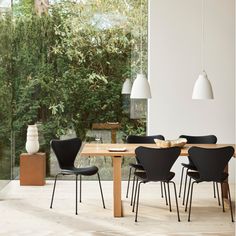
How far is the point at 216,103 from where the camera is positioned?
7.21m

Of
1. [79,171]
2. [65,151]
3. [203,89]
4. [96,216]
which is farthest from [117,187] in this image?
[203,89]

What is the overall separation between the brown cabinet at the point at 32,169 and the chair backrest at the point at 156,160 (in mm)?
2320

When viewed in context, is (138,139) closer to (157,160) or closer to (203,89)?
(203,89)

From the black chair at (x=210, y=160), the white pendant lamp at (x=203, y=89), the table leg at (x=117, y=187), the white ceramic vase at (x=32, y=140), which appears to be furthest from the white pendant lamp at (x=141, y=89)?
the white ceramic vase at (x=32, y=140)

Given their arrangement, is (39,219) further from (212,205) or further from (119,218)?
(212,205)

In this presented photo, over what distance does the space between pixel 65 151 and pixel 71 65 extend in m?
1.89

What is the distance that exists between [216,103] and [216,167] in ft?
7.83

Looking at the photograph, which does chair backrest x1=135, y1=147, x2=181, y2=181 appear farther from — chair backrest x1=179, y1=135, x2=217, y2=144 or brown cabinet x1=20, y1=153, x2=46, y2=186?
brown cabinet x1=20, y1=153, x2=46, y2=186

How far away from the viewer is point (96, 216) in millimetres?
5113

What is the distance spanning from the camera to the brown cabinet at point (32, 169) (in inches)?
268

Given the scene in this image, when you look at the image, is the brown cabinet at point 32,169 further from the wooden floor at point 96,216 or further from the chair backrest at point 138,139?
the chair backrest at point 138,139

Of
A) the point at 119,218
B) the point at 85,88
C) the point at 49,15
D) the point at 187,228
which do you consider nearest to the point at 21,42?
the point at 49,15

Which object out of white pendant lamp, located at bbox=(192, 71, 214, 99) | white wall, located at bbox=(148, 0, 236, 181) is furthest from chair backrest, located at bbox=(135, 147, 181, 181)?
white wall, located at bbox=(148, 0, 236, 181)

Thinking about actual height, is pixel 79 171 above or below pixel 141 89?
below
